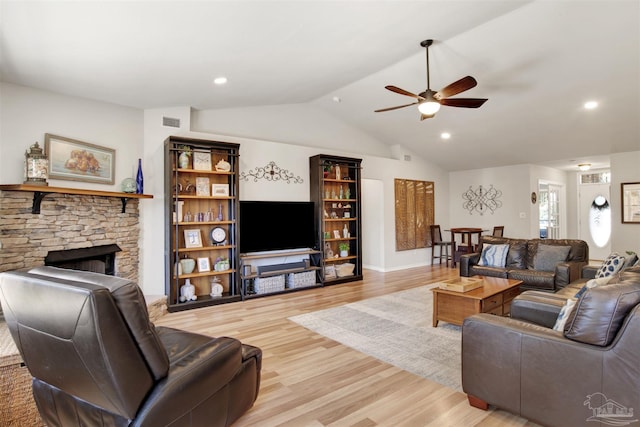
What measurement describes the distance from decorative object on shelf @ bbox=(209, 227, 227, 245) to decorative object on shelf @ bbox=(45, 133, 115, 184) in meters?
1.46

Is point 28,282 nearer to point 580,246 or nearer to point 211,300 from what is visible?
point 211,300

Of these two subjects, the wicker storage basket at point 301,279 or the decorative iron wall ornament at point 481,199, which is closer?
the wicker storage basket at point 301,279

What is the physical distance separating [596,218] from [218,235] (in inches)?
385

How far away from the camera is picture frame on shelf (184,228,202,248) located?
4832 mm

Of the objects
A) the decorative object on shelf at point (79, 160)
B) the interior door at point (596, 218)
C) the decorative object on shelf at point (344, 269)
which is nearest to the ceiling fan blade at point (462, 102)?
the decorative object on shelf at point (344, 269)

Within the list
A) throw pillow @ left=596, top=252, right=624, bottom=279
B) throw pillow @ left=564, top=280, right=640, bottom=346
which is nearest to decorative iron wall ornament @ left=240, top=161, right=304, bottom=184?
throw pillow @ left=596, top=252, right=624, bottom=279

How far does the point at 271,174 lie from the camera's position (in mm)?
5672

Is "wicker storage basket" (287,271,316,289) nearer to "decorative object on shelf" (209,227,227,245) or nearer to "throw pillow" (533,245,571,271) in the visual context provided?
"decorative object on shelf" (209,227,227,245)

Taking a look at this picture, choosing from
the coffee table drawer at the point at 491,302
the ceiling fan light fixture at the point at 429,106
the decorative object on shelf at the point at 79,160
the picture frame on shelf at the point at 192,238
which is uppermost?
the ceiling fan light fixture at the point at 429,106

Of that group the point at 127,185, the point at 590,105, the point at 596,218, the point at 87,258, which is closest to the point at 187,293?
the point at 87,258

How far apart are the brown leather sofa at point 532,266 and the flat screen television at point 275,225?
2669 millimetres

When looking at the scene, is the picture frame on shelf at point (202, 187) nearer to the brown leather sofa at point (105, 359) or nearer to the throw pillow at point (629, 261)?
the brown leather sofa at point (105, 359)

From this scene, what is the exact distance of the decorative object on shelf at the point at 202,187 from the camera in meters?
4.93

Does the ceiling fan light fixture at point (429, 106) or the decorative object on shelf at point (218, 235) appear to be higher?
the ceiling fan light fixture at point (429, 106)
